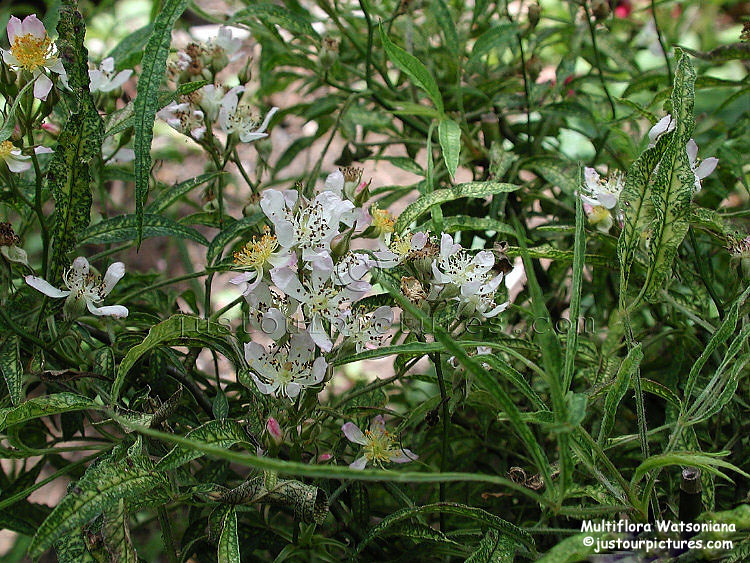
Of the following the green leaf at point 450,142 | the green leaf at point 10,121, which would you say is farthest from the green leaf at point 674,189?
the green leaf at point 10,121

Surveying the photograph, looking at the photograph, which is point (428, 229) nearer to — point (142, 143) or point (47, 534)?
point (142, 143)

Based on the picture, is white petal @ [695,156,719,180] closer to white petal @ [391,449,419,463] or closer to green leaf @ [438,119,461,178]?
green leaf @ [438,119,461,178]

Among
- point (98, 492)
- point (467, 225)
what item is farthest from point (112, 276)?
point (467, 225)

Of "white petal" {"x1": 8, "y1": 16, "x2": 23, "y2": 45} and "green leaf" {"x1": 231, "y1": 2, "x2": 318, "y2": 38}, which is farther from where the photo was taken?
"green leaf" {"x1": 231, "y1": 2, "x2": 318, "y2": 38}

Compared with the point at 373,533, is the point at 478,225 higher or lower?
higher

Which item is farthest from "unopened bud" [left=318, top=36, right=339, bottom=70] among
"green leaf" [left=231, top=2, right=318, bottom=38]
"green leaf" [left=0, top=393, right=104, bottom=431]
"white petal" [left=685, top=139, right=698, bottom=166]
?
"green leaf" [left=0, top=393, right=104, bottom=431]

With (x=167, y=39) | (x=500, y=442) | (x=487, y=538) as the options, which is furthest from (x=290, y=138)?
(x=487, y=538)

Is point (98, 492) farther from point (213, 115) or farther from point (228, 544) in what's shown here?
point (213, 115)

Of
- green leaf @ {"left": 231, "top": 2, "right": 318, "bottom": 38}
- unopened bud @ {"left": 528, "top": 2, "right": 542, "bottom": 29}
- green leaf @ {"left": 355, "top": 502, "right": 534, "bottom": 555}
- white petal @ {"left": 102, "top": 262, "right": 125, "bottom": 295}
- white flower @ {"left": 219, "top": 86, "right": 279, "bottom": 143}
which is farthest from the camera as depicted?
unopened bud @ {"left": 528, "top": 2, "right": 542, "bottom": 29}
